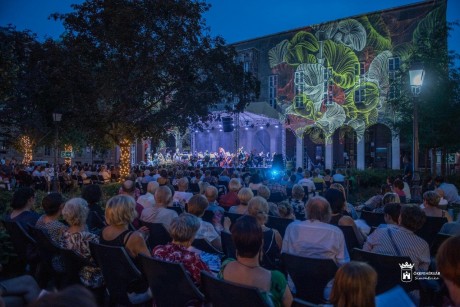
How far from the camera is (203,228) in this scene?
473cm

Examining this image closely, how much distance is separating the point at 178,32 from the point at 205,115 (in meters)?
3.41

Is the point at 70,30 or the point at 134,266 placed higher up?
the point at 70,30

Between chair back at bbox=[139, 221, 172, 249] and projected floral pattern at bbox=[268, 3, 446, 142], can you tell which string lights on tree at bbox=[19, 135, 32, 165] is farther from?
chair back at bbox=[139, 221, 172, 249]

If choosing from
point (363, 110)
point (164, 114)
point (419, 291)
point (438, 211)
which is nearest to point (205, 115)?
point (164, 114)

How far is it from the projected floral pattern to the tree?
1490 centimetres

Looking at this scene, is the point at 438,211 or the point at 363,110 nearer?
the point at 438,211

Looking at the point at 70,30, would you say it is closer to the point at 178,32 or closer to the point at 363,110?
the point at 178,32

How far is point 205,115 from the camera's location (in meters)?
16.0

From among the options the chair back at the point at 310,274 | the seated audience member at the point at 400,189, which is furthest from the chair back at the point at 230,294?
the seated audience member at the point at 400,189

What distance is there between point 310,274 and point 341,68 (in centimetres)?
2803

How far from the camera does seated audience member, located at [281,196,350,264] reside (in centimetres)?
373

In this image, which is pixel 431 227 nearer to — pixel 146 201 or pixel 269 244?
pixel 269 244

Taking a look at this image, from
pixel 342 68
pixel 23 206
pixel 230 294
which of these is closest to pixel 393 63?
pixel 342 68

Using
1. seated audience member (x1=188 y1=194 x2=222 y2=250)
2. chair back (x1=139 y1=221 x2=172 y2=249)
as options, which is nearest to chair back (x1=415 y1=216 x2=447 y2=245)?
seated audience member (x1=188 y1=194 x2=222 y2=250)
